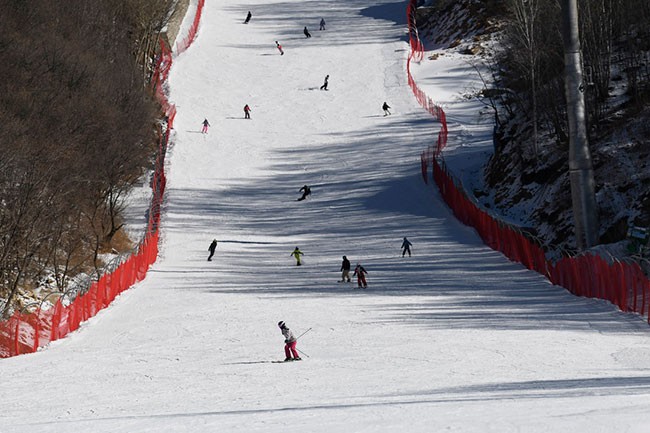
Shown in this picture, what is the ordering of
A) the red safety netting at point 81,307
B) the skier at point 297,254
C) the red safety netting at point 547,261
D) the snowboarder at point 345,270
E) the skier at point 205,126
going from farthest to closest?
the skier at point 205,126 < the skier at point 297,254 < the snowboarder at point 345,270 < the red safety netting at point 547,261 < the red safety netting at point 81,307

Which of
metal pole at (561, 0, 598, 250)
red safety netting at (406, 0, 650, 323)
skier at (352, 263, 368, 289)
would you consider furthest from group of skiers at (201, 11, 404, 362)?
metal pole at (561, 0, 598, 250)

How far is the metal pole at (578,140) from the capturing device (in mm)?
26281

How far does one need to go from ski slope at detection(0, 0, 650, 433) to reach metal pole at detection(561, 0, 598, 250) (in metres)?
1.88

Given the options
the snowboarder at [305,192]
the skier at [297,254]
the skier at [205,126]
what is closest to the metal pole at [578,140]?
the skier at [297,254]

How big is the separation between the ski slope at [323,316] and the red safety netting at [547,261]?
1.53ft

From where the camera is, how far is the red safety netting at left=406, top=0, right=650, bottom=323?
68.5 ft

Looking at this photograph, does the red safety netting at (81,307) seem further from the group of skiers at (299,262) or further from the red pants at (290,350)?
the red pants at (290,350)

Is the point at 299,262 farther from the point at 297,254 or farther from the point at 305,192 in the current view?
the point at 305,192

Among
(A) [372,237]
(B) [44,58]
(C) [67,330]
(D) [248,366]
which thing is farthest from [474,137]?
(D) [248,366]

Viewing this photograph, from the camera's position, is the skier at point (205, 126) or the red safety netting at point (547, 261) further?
the skier at point (205, 126)

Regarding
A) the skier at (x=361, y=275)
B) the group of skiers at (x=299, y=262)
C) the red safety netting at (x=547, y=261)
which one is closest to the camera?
the group of skiers at (x=299, y=262)

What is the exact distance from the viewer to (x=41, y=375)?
1684 cm

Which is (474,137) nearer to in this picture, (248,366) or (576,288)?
(576,288)

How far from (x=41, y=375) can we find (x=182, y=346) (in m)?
4.12
